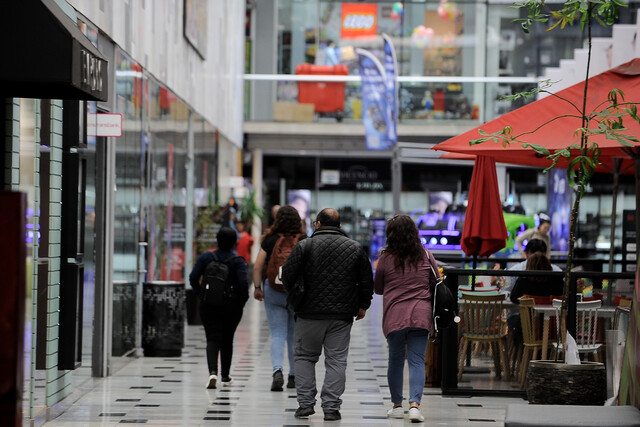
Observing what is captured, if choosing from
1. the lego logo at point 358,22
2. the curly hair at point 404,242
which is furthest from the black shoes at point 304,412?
the lego logo at point 358,22

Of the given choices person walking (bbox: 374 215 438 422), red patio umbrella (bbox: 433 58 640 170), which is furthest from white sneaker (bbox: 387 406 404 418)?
red patio umbrella (bbox: 433 58 640 170)

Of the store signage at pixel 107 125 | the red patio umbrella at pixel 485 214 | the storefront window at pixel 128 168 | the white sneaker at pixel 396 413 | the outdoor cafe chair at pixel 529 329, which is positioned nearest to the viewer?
the white sneaker at pixel 396 413

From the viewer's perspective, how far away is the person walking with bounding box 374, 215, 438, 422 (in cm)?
827

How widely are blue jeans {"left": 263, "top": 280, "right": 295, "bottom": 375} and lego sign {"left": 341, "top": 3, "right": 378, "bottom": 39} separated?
2161 cm

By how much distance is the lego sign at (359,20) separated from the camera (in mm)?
30891

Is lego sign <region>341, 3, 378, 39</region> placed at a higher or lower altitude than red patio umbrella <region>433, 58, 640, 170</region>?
higher

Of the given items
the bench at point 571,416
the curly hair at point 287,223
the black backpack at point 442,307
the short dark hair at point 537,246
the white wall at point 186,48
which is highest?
the white wall at point 186,48

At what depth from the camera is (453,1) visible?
30828mm

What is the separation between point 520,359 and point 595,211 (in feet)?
75.1

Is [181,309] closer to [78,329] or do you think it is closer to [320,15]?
[78,329]

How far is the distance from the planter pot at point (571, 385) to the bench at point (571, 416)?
1.04 m

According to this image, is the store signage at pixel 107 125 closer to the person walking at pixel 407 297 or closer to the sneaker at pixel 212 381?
the sneaker at pixel 212 381

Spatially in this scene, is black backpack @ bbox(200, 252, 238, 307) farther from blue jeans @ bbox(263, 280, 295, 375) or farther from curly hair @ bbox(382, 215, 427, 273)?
curly hair @ bbox(382, 215, 427, 273)

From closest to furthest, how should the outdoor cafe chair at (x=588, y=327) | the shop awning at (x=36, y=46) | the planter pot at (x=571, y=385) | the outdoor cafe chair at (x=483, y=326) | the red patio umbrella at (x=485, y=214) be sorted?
the shop awning at (x=36, y=46), the planter pot at (x=571, y=385), the outdoor cafe chair at (x=588, y=327), the outdoor cafe chair at (x=483, y=326), the red patio umbrella at (x=485, y=214)
